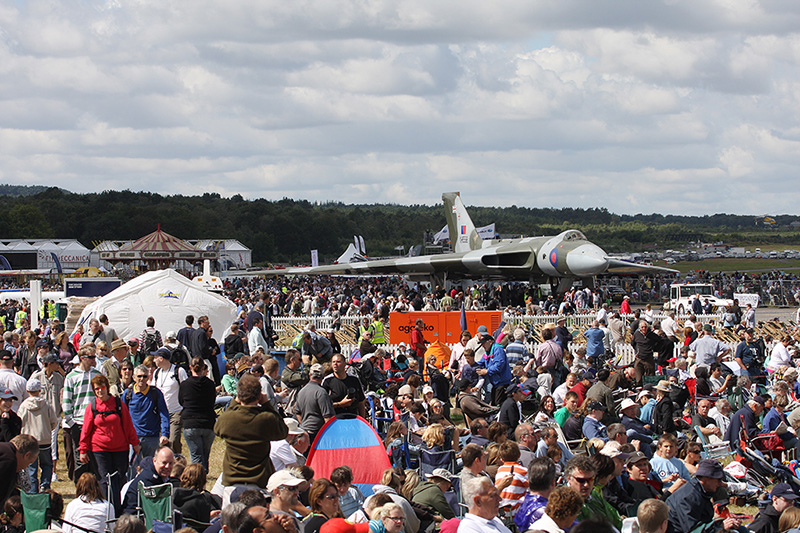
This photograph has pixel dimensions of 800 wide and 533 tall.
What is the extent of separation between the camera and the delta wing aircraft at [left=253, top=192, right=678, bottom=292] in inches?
1160

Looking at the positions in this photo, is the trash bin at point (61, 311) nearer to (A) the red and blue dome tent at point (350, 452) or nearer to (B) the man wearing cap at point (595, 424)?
(A) the red and blue dome tent at point (350, 452)

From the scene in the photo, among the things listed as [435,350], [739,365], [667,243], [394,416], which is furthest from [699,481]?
[667,243]

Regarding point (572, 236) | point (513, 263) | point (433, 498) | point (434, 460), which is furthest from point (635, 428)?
point (513, 263)

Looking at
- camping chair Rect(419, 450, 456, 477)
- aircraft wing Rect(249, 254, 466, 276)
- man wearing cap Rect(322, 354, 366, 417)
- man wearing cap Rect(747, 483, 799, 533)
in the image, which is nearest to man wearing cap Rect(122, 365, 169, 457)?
man wearing cap Rect(322, 354, 366, 417)

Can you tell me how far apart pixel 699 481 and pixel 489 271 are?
2775 cm

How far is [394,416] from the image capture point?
9.58 m

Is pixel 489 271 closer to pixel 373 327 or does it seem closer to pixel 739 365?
pixel 373 327

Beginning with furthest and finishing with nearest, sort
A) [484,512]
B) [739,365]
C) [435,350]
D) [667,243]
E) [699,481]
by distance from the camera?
[667,243], [435,350], [739,365], [699,481], [484,512]

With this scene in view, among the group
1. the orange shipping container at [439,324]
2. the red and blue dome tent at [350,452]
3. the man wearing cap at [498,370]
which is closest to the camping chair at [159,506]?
the red and blue dome tent at [350,452]

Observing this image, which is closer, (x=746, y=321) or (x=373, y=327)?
(x=373, y=327)

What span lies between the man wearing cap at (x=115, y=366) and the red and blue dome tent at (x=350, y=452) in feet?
9.90

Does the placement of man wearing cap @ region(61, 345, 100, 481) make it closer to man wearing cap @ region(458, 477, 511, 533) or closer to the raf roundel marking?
man wearing cap @ region(458, 477, 511, 533)

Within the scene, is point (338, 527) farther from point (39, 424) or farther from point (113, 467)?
point (39, 424)

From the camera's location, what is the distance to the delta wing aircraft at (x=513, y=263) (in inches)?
1160
